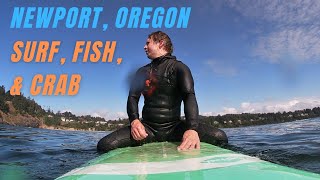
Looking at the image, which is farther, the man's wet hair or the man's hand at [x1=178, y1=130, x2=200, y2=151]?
the man's wet hair

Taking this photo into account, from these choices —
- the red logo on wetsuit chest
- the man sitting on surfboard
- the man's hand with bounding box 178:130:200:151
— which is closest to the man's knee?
the man sitting on surfboard

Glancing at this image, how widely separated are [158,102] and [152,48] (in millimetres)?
1037

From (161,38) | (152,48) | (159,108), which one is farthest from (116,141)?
(161,38)

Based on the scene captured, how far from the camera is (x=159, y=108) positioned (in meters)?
6.58

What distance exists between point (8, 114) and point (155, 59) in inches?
7270

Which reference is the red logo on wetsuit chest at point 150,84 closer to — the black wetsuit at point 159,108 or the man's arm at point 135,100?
the black wetsuit at point 159,108

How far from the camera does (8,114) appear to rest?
174000mm

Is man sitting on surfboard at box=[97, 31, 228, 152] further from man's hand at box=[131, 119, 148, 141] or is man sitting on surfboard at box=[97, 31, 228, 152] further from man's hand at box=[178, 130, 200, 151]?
man's hand at box=[178, 130, 200, 151]

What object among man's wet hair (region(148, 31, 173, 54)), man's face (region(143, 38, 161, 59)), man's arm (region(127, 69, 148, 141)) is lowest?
man's arm (region(127, 69, 148, 141))

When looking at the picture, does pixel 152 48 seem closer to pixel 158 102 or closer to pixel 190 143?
pixel 158 102

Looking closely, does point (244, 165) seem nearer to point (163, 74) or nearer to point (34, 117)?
point (163, 74)

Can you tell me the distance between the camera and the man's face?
650 centimetres

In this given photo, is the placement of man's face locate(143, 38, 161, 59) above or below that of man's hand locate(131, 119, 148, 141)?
above

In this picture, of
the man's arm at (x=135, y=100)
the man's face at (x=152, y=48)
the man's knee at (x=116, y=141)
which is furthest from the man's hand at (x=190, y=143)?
the man's face at (x=152, y=48)
